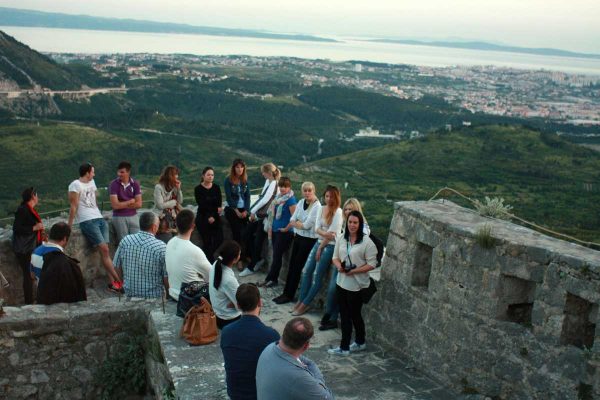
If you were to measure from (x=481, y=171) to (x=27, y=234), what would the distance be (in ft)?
164

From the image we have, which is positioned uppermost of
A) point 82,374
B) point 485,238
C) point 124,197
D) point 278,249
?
point 485,238

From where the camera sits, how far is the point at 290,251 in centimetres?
801

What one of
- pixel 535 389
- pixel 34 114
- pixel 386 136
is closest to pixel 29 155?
pixel 34 114

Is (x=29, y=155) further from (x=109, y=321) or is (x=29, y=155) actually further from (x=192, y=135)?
(x=109, y=321)

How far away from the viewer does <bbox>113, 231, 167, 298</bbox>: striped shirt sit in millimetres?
6523

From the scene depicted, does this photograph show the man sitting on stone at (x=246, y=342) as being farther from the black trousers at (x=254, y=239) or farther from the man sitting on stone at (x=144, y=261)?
the black trousers at (x=254, y=239)

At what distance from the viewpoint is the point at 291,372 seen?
3666 mm

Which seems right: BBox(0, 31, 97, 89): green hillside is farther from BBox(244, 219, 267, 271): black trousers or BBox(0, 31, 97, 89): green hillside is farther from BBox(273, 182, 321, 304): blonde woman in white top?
BBox(273, 182, 321, 304): blonde woman in white top

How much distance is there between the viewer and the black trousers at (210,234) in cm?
842

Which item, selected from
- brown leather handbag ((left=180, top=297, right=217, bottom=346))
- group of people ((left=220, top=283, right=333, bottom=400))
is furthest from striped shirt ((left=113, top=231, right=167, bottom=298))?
group of people ((left=220, top=283, right=333, bottom=400))

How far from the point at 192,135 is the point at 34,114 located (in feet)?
70.7

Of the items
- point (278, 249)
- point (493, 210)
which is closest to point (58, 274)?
point (278, 249)

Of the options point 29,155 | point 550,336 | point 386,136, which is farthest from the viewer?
point 386,136

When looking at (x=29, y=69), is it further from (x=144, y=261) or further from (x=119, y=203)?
(x=144, y=261)
